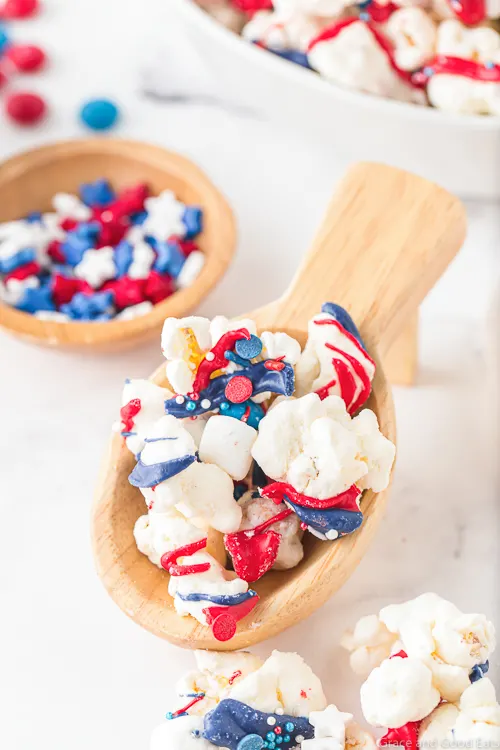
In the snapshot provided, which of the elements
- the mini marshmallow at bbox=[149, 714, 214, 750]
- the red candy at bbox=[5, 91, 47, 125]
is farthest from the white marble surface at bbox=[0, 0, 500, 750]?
the mini marshmallow at bbox=[149, 714, 214, 750]

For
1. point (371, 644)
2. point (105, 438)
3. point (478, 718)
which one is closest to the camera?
point (478, 718)

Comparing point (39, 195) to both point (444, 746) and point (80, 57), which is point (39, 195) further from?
point (444, 746)

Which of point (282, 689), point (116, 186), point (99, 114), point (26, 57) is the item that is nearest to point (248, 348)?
point (282, 689)

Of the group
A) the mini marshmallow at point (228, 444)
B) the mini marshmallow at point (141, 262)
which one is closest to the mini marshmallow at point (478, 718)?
the mini marshmallow at point (228, 444)

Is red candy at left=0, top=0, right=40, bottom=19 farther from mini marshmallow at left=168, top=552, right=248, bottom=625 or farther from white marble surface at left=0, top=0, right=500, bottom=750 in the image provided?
mini marshmallow at left=168, top=552, right=248, bottom=625

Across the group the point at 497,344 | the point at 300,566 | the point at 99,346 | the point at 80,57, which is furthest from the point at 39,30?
the point at 300,566

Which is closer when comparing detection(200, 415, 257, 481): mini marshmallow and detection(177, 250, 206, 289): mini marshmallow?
detection(200, 415, 257, 481): mini marshmallow

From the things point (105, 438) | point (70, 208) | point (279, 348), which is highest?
point (279, 348)

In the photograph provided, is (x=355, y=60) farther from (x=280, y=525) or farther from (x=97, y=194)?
(x=280, y=525)
